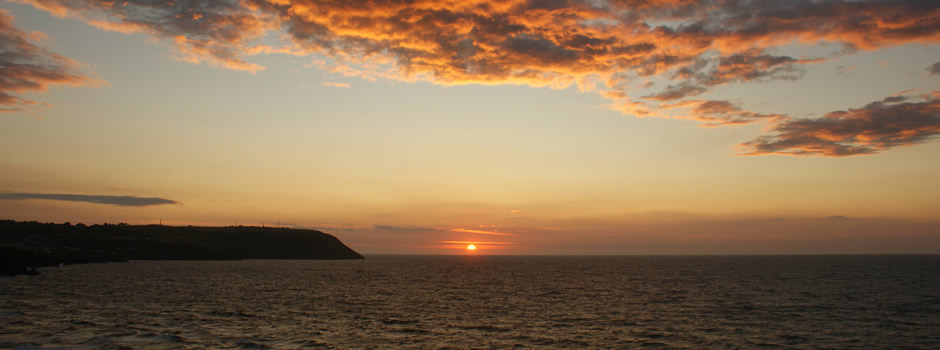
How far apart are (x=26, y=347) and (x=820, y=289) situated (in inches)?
3919

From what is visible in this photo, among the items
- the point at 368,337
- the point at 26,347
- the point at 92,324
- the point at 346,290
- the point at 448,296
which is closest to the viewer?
the point at 26,347

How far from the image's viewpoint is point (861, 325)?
5241cm

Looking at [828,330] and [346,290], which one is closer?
[828,330]

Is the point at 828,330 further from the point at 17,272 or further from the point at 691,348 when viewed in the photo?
the point at 17,272

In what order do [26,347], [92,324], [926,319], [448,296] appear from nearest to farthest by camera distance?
[26,347], [92,324], [926,319], [448,296]

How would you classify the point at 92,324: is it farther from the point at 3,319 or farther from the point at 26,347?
the point at 26,347

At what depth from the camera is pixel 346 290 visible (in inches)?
3457

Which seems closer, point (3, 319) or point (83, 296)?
point (3, 319)

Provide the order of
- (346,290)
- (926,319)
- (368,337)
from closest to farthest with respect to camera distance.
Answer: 1. (368,337)
2. (926,319)
3. (346,290)

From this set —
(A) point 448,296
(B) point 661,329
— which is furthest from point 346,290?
(B) point 661,329

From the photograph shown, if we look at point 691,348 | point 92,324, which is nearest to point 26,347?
point 92,324

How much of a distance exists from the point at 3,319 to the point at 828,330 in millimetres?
66941

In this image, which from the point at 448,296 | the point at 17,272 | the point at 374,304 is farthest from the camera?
the point at 17,272

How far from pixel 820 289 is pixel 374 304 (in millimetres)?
70268
